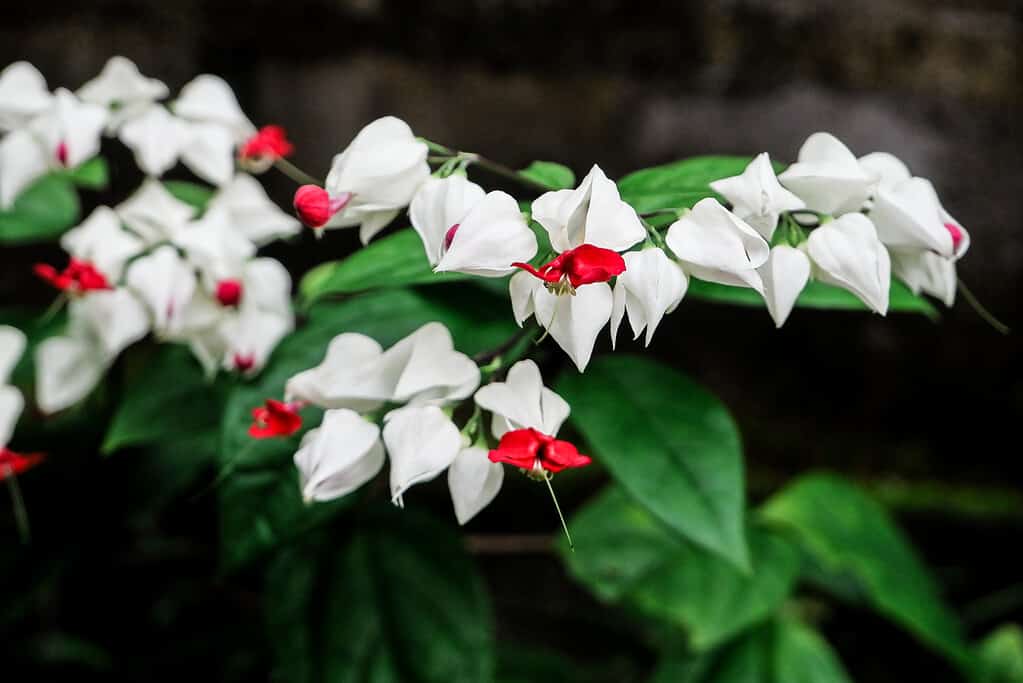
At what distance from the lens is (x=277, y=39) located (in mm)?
1073

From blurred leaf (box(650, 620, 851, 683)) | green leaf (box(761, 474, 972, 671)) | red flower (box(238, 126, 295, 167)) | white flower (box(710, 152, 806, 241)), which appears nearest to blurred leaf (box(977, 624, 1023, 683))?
green leaf (box(761, 474, 972, 671))

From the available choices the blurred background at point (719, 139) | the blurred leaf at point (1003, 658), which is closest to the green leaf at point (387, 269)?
the blurred background at point (719, 139)

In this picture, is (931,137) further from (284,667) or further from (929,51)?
(284,667)

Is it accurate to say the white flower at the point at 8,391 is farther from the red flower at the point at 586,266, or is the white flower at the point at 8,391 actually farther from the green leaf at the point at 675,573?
the green leaf at the point at 675,573

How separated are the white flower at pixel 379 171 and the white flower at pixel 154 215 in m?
0.22

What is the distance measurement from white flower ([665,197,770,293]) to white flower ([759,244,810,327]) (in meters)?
0.03

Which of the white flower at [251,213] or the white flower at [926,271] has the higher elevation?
the white flower at [926,271]

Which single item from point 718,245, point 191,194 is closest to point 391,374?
point 718,245

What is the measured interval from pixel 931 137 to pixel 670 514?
0.77 metres

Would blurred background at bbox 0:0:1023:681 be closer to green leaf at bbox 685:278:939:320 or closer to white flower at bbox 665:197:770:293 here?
green leaf at bbox 685:278:939:320

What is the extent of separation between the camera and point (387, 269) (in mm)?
579

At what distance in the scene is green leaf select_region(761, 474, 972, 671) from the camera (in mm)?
881

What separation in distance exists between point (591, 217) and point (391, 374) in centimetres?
14

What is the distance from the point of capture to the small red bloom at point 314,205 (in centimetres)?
45
